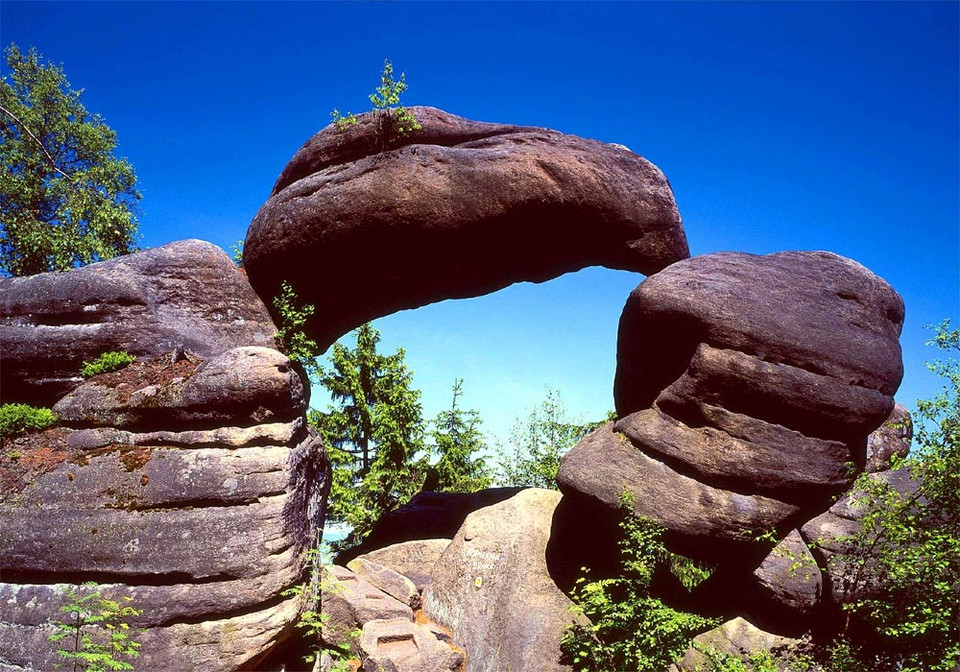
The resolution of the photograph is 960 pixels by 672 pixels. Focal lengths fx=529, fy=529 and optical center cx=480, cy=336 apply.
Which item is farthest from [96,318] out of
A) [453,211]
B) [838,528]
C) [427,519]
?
[838,528]

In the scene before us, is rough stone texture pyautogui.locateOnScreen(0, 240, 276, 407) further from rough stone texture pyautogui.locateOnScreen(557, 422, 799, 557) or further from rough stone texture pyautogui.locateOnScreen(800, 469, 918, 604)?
rough stone texture pyautogui.locateOnScreen(800, 469, 918, 604)

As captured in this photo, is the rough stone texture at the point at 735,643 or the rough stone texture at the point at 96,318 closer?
the rough stone texture at the point at 735,643

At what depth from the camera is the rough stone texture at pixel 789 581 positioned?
8.91m

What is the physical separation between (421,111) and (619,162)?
4230 mm

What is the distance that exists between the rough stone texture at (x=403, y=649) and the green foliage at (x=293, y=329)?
4985 millimetres

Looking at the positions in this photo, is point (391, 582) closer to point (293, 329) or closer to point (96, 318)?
point (293, 329)

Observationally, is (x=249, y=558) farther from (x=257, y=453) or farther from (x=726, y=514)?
(x=726, y=514)

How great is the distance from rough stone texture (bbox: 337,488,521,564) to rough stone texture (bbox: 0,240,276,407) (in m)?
5.74

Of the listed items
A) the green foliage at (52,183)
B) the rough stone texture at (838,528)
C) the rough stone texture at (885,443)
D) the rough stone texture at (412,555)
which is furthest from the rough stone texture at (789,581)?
the green foliage at (52,183)

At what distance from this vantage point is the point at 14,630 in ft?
22.5

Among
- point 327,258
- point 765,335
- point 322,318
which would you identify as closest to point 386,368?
point 322,318

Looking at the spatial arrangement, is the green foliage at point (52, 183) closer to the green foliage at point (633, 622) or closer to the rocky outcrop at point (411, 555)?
the rocky outcrop at point (411, 555)

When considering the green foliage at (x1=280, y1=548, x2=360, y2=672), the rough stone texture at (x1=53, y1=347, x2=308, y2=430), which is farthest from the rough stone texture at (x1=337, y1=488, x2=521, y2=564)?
the rough stone texture at (x1=53, y1=347, x2=308, y2=430)

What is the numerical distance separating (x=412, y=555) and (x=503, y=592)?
3073 mm
